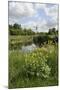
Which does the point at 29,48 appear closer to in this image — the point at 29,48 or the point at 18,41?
the point at 29,48

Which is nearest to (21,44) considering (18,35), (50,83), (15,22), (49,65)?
(18,35)

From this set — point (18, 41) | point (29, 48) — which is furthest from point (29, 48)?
point (18, 41)

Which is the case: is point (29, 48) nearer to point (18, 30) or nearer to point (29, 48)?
point (29, 48)

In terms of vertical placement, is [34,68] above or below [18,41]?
below

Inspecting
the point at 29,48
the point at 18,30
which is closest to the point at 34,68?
the point at 29,48

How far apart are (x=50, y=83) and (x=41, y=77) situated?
0.10 meters

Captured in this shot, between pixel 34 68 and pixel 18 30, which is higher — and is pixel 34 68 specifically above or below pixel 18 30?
below

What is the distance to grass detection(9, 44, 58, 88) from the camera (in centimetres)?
159

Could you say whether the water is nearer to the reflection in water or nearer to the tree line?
the reflection in water

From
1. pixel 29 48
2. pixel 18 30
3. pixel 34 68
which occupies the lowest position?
pixel 34 68

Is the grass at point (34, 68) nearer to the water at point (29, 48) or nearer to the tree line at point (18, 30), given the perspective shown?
the water at point (29, 48)

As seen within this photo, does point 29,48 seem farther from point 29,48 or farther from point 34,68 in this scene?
point 34,68

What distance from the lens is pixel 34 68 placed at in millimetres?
1621

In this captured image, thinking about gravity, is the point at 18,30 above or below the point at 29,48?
above
